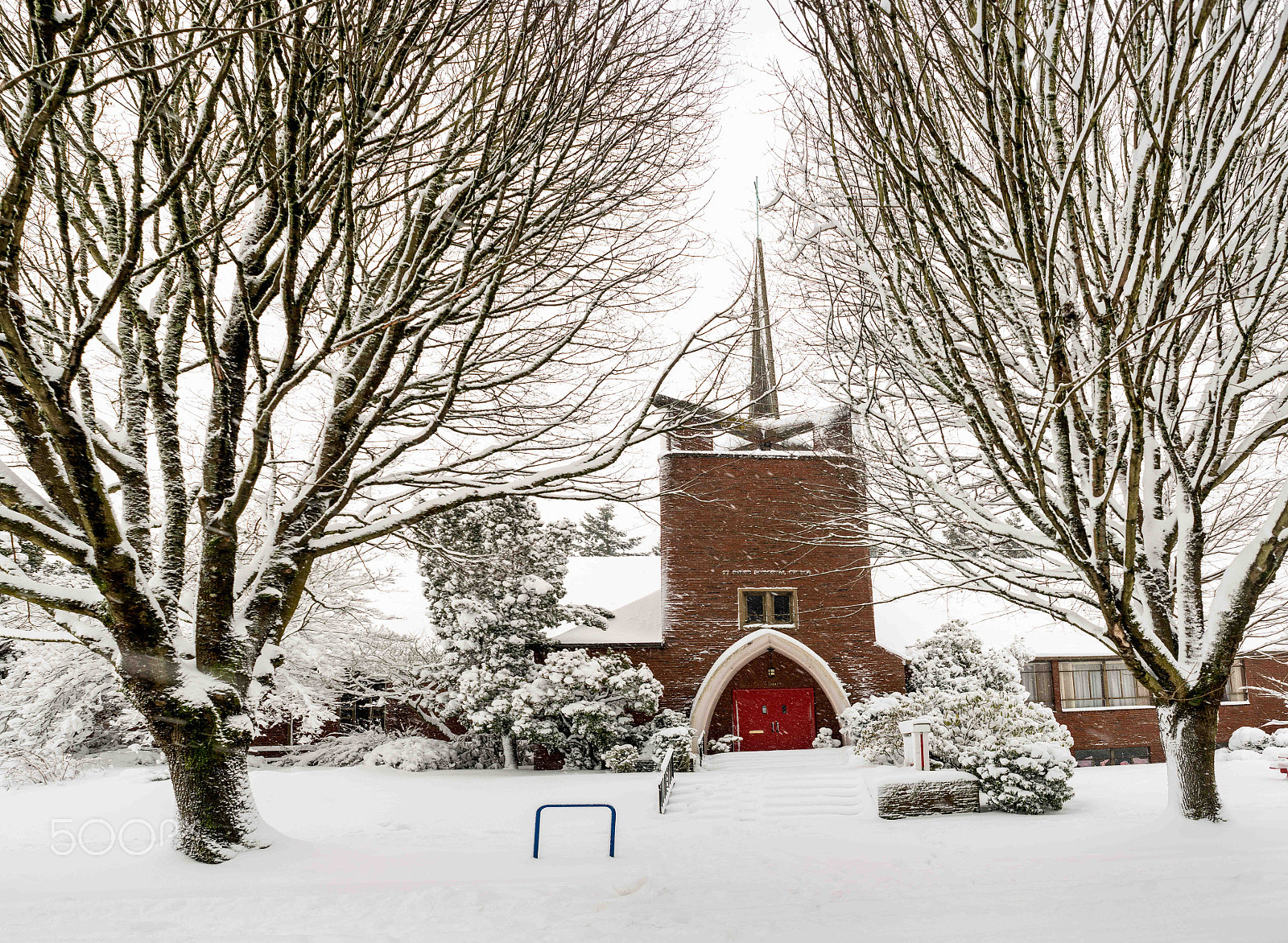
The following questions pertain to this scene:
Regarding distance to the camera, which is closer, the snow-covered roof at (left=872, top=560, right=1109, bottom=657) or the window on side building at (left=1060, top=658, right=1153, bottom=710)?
the snow-covered roof at (left=872, top=560, right=1109, bottom=657)

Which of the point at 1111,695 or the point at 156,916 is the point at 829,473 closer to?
the point at 1111,695

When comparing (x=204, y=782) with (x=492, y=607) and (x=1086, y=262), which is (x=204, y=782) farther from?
(x=492, y=607)

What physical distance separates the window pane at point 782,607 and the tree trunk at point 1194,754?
11767 mm

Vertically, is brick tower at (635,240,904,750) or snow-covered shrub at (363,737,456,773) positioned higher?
brick tower at (635,240,904,750)

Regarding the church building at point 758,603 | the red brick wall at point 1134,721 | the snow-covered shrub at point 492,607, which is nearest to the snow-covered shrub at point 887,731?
the church building at point 758,603

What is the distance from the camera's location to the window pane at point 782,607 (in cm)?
1948

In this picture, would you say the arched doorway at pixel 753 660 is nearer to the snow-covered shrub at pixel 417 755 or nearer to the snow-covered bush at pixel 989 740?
the snow-covered bush at pixel 989 740

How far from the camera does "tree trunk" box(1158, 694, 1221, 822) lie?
7.61 metres

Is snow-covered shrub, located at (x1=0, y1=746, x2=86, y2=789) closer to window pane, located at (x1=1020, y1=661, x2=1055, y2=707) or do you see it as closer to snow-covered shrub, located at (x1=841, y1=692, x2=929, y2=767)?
snow-covered shrub, located at (x1=841, y1=692, x2=929, y2=767)

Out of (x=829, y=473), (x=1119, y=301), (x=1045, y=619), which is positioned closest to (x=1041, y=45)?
(x=1119, y=301)

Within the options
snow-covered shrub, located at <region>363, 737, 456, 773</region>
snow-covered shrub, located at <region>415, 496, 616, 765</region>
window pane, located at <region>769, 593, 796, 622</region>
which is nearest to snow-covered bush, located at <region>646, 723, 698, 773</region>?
snow-covered shrub, located at <region>415, 496, 616, 765</region>

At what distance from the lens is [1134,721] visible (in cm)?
2212

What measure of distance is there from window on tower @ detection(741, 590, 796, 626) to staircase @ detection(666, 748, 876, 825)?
344 centimetres

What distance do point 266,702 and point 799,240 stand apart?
Answer: 16.5m
